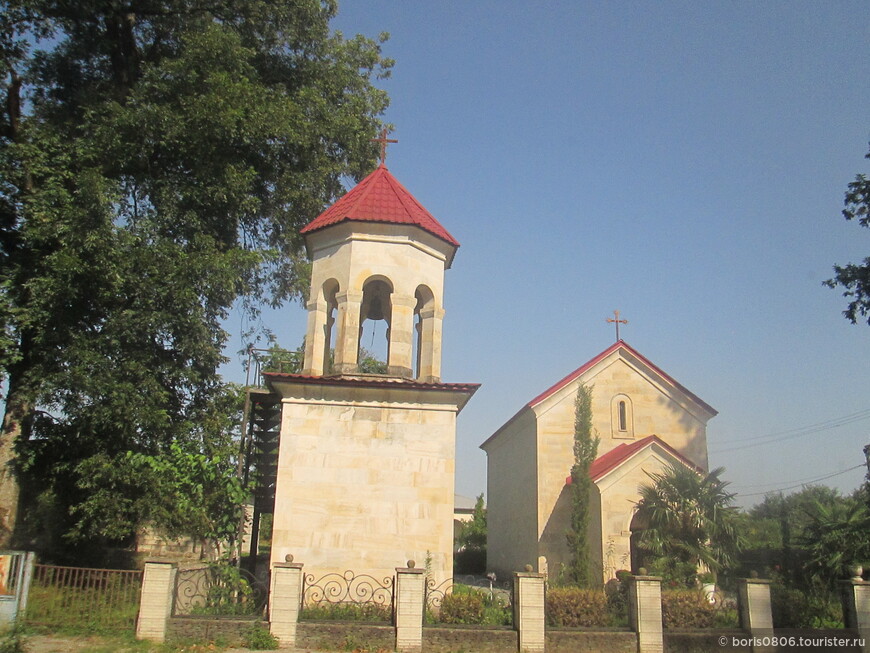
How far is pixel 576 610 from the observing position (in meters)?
11.3

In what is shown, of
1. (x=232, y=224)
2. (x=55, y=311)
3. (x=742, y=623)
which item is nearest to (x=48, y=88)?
(x=232, y=224)

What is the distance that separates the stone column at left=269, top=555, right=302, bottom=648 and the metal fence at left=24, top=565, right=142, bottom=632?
228cm

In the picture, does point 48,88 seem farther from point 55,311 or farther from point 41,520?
point 41,520

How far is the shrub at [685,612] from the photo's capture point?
37.7 feet

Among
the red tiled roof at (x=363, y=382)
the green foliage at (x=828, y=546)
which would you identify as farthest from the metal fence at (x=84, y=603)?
the green foliage at (x=828, y=546)

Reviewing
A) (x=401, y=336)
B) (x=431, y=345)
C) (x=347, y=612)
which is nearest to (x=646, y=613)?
(x=347, y=612)

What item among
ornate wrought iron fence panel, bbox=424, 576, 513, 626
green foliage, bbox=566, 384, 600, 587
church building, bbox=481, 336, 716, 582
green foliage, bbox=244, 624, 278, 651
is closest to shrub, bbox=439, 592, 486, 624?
ornate wrought iron fence panel, bbox=424, 576, 513, 626

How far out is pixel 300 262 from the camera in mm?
20016

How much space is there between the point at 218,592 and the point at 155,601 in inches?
49.9

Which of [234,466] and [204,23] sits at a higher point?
[204,23]

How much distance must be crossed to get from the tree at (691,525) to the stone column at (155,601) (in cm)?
1069

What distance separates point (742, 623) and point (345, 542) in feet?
22.3

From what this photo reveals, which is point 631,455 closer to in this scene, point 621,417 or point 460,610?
point 621,417

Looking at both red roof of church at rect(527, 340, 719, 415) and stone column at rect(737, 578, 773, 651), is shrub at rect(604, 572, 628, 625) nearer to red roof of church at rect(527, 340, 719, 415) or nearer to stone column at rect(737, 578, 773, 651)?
stone column at rect(737, 578, 773, 651)
